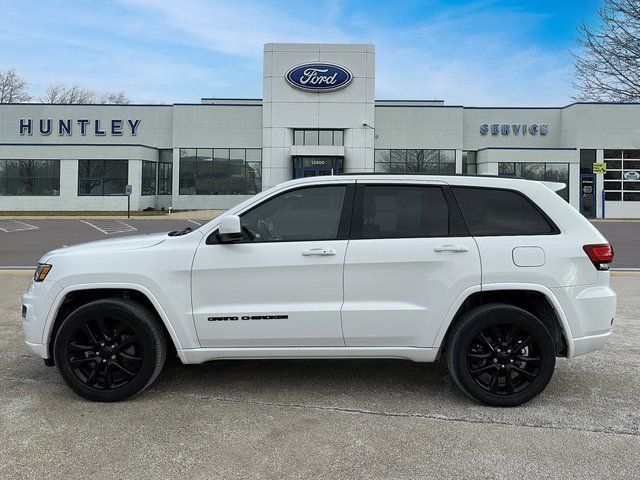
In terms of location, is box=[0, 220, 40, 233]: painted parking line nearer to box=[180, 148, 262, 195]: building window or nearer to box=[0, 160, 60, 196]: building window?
box=[0, 160, 60, 196]: building window

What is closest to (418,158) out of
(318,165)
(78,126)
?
(318,165)

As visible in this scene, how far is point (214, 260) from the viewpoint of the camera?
4141 mm

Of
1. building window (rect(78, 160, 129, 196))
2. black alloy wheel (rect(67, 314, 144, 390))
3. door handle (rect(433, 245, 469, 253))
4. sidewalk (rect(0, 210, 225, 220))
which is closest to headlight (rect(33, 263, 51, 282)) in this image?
black alloy wheel (rect(67, 314, 144, 390))

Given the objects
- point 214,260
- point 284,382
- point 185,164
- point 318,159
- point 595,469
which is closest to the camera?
point 595,469

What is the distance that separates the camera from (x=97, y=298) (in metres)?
4.37

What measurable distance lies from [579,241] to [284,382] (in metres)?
Result: 2.61

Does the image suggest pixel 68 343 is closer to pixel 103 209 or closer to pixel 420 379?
pixel 420 379

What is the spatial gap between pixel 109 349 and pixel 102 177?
3955 cm

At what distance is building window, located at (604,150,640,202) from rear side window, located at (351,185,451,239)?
40190 millimetres

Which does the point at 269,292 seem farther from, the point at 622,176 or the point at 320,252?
the point at 622,176

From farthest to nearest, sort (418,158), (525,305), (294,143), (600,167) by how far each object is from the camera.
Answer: (418,158)
(294,143)
(600,167)
(525,305)

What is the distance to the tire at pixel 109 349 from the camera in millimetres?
4145

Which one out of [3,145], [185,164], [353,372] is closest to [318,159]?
[185,164]

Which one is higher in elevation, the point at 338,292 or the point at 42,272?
the point at 42,272
